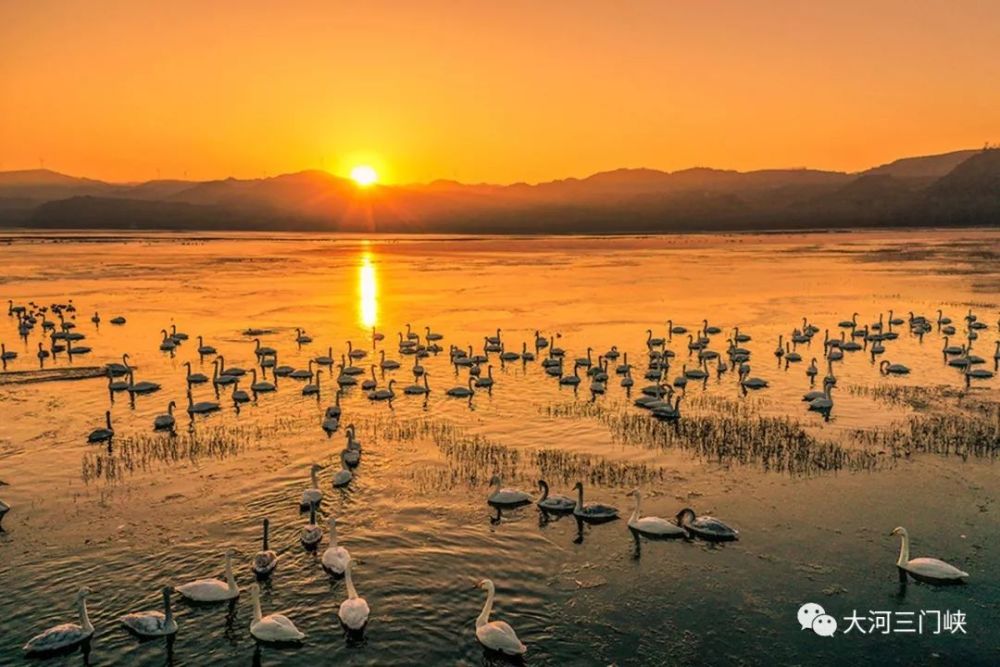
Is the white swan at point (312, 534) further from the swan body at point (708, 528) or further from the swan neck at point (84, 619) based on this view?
the swan body at point (708, 528)

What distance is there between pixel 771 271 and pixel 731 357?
59144mm

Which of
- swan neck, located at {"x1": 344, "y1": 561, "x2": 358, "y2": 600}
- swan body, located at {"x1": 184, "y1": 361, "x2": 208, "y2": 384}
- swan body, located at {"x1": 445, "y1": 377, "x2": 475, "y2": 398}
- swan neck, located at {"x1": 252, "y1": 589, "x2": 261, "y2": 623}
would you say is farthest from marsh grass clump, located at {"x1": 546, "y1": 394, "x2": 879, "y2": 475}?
swan body, located at {"x1": 184, "y1": 361, "x2": 208, "y2": 384}

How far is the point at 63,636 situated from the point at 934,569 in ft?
59.6

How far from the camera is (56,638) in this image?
1477 cm

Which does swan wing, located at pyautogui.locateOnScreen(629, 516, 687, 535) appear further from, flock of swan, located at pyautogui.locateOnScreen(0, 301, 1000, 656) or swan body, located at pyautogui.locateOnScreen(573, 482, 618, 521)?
swan body, located at pyautogui.locateOnScreen(573, 482, 618, 521)

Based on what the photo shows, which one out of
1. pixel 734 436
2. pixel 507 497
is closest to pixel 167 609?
pixel 507 497

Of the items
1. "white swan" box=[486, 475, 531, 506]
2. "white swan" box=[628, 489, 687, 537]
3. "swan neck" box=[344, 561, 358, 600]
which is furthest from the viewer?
"white swan" box=[486, 475, 531, 506]

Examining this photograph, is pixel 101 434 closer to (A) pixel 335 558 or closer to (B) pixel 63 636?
→ (B) pixel 63 636

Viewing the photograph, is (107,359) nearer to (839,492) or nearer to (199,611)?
(199,611)

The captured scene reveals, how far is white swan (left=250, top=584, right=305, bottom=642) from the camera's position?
14.9 m

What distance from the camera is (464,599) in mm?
16734

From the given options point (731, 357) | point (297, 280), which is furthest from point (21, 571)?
point (297, 280)

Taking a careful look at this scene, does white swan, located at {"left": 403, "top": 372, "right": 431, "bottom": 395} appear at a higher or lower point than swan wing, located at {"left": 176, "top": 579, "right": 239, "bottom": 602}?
higher

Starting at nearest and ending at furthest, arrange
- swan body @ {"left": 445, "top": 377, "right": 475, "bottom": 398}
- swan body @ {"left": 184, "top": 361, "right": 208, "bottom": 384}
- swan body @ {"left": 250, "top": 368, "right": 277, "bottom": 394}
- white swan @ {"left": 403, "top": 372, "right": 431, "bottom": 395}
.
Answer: swan body @ {"left": 445, "top": 377, "right": 475, "bottom": 398} < white swan @ {"left": 403, "top": 372, "right": 431, "bottom": 395} < swan body @ {"left": 250, "top": 368, "right": 277, "bottom": 394} < swan body @ {"left": 184, "top": 361, "right": 208, "bottom": 384}
